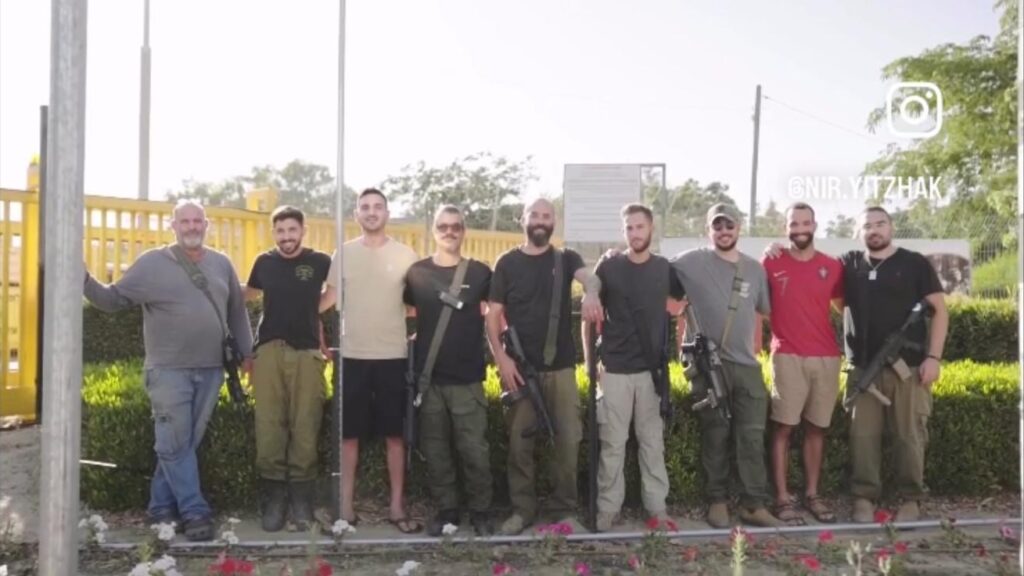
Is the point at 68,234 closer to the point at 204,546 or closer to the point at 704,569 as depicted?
the point at 204,546

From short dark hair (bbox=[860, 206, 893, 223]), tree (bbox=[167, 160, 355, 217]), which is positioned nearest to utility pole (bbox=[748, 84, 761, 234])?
tree (bbox=[167, 160, 355, 217])

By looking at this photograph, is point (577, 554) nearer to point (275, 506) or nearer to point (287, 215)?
point (275, 506)

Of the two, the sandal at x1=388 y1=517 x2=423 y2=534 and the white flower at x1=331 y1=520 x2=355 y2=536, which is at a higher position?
the white flower at x1=331 y1=520 x2=355 y2=536

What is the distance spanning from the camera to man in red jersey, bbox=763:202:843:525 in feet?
18.2

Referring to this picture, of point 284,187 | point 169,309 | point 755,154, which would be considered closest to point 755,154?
point 755,154

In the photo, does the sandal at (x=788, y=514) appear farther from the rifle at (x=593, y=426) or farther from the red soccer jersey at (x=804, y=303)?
the rifle at (x=593, y=426)

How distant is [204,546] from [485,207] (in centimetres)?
1447

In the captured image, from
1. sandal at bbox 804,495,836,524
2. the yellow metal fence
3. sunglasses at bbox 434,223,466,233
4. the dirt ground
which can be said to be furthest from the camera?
the yellow metal fence

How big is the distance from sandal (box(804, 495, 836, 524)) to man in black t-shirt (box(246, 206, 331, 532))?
2.99m

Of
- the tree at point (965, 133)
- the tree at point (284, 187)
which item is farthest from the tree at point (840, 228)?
the tree at point (284, 187)

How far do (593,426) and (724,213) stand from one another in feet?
4.79

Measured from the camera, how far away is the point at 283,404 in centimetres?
544

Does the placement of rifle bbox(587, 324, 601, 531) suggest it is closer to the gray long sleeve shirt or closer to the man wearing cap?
the man wearing cap

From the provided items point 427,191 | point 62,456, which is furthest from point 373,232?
point 427,191
